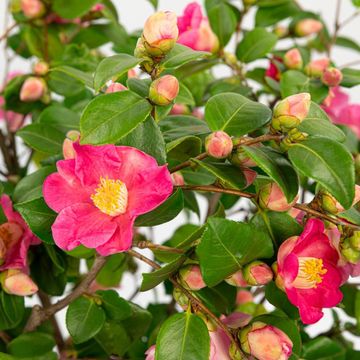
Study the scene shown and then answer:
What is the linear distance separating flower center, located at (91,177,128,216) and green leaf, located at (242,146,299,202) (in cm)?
11

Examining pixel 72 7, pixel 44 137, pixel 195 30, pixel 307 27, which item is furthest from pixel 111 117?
pixel 307 27

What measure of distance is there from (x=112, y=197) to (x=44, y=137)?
237mm

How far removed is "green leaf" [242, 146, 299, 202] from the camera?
55 centimetres

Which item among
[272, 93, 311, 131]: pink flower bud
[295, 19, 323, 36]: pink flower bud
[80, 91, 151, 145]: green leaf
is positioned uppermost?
[80, 91, 151, 145]: green leaf

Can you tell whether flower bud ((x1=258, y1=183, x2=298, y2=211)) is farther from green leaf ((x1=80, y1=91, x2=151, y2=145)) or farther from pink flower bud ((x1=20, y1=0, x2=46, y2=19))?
pink flower bud ((x1=20, y1=0, x2=46, y2=19))

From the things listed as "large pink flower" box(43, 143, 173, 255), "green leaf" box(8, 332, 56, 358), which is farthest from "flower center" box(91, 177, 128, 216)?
"green leaf" box(8, 332, 56, 358)

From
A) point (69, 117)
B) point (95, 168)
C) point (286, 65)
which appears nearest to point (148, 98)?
point (95, 168)

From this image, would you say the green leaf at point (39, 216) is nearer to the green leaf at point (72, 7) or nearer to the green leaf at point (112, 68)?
the green leaf at point (112, 68)

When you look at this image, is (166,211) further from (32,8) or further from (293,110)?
(32,8)

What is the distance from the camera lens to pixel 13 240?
2.40ft

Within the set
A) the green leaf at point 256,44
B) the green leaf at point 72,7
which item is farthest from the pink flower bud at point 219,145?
the green leaf at point 72,7

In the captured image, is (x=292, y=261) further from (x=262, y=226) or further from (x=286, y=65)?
(x=286, y=65)

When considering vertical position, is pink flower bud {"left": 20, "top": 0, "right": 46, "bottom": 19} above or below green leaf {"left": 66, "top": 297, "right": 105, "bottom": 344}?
above

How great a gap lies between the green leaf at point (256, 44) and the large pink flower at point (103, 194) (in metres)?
0.40
